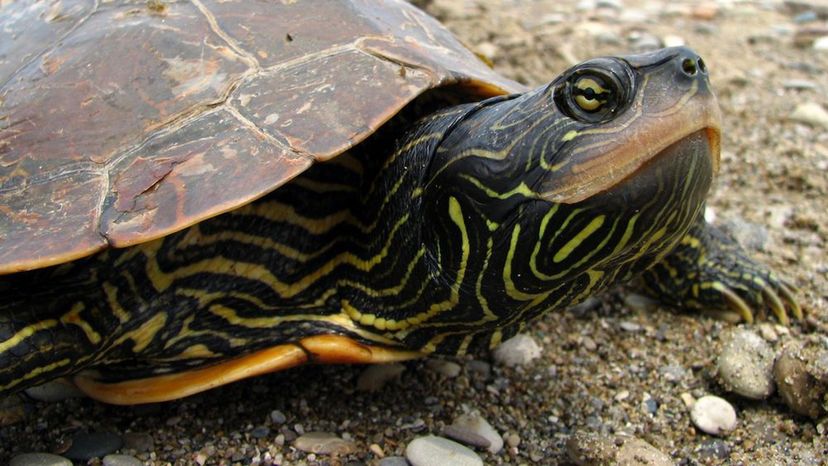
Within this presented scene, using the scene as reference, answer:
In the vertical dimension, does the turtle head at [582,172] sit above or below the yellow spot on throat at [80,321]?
above

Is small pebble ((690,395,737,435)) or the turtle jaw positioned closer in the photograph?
the turtle jaw

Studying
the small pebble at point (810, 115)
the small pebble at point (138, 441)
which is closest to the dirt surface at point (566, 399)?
the small pebble at point (138, 441)

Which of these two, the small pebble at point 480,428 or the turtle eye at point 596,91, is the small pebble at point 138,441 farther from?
the turtle eye at point 596,91

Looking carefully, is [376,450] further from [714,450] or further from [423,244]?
[714,450]

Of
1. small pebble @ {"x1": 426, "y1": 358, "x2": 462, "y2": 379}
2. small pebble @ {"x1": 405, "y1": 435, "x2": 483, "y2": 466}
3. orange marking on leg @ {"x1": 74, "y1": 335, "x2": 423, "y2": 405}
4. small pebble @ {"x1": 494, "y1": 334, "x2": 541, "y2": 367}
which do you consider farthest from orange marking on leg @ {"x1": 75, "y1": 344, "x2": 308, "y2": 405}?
small pebble @ {"x1": 494, "y1": 334, "x2": 541, "y2": 367}

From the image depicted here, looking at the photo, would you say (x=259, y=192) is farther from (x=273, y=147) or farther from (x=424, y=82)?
(x=424, y=82)

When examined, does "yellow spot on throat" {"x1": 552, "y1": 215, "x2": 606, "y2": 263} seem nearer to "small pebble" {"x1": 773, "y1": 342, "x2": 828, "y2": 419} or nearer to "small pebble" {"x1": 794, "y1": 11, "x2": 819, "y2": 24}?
"small pebble" {"x1": 773, "y1": 342, "x2": 828, "y2": 419}

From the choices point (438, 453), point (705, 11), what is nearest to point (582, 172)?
point (438, 453)
